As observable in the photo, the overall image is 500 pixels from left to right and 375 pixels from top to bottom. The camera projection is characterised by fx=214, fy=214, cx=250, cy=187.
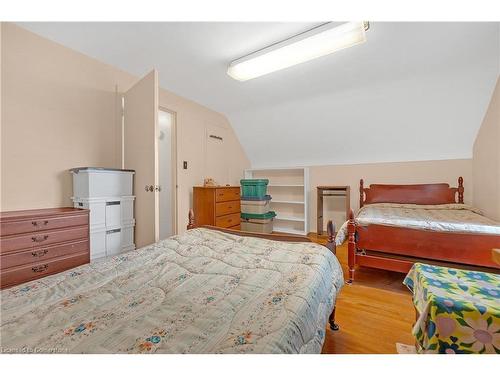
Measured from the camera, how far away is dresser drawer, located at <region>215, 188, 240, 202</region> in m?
3.31

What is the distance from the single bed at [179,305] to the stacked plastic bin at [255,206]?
2.64 meters

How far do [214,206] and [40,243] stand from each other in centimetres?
192

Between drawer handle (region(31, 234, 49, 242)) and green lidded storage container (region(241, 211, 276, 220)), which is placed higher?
drawer handle (region(31, 234, 49, 242))

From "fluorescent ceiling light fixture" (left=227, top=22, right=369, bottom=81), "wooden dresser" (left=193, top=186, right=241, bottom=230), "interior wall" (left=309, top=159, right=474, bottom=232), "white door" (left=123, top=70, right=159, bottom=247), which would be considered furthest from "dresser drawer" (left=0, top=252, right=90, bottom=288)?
"interior wall" (left=309, top=159, right=474, bottom=232)

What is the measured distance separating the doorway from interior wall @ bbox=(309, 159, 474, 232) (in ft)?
8.35

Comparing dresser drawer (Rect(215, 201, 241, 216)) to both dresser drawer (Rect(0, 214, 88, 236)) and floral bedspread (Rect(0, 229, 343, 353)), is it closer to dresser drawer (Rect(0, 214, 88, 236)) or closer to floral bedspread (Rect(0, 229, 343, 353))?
dresser drawer (Rect(0, 214, 88, 236))

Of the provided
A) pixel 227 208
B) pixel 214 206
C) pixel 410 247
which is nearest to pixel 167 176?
pixel 214 206

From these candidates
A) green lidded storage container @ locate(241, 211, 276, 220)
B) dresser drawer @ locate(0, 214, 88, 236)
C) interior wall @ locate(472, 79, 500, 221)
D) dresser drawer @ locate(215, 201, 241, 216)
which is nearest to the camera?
dresser drawer @ locate(0, 214, 88, 236)

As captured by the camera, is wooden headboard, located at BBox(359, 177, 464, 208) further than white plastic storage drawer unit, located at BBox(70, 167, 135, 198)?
Yes

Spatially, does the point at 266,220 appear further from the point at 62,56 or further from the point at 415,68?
the point at 62,56

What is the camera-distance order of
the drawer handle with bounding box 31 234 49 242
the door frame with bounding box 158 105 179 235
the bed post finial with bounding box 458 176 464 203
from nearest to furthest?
the drawer handle with bounding box 31 234 49 242 < the bed post finial with bounding box 458 176 464 203 < the door frame with bounding box 158 105 179 235

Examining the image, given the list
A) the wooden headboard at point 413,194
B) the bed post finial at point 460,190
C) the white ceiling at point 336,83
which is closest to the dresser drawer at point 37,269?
the white ceiling at point 336,83

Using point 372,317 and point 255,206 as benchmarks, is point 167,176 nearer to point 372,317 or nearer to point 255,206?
point 255,206

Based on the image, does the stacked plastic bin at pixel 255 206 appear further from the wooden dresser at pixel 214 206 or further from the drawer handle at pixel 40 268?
the drawer handle at pixel 40 268
